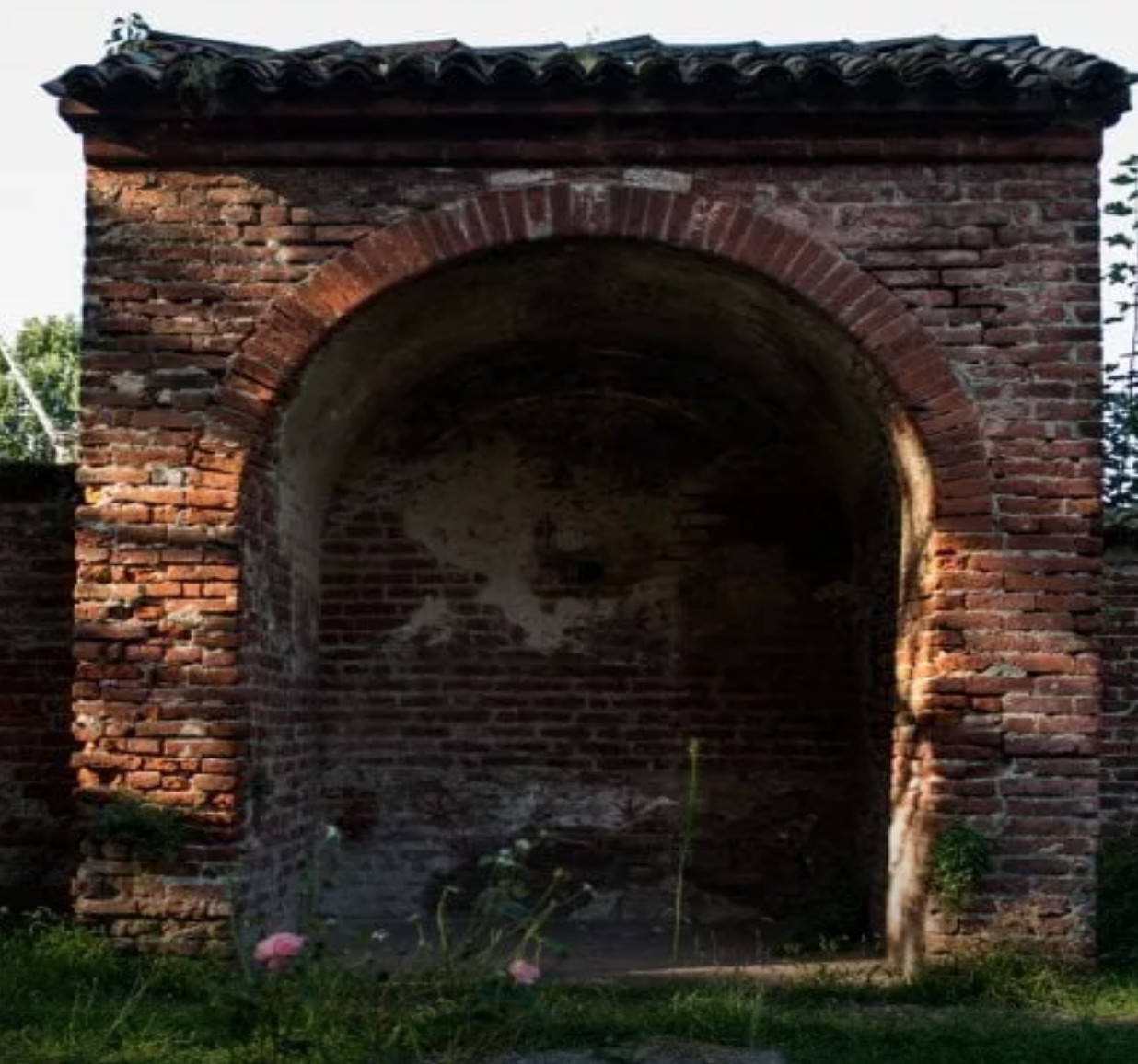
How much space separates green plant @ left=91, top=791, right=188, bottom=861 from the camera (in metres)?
7.10

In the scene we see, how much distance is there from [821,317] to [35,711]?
4.55m

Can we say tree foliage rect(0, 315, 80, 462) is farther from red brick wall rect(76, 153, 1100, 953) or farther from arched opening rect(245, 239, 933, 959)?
red brick wall rect(76, 153, 1100, 953)

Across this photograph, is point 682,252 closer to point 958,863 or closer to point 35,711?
point 958,863

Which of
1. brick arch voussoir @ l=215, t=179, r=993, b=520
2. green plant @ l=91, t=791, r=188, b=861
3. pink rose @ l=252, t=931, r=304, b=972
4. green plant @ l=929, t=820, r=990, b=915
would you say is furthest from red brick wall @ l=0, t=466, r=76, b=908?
green plant @ l=929, t=820, r=990, b=915

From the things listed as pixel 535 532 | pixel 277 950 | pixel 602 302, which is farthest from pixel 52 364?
pixel 277 950

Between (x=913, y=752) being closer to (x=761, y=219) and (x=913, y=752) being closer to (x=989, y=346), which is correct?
(x=989, y=346)

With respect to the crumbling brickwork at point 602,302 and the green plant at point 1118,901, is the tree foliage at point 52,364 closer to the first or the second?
the crumbling brickwork at point 602,302

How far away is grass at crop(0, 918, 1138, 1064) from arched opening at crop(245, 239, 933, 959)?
6.19ft

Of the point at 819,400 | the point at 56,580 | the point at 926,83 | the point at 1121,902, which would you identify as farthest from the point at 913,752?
the point at 56,580

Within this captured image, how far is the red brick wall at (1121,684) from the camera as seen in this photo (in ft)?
28.3

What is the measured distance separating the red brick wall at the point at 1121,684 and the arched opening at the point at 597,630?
124cm

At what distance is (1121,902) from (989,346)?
295 centimetres

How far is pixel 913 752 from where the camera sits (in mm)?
7387

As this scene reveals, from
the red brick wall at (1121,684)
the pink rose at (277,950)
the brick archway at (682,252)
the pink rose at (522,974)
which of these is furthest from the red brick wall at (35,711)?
the red brick wall at (1121,684)
